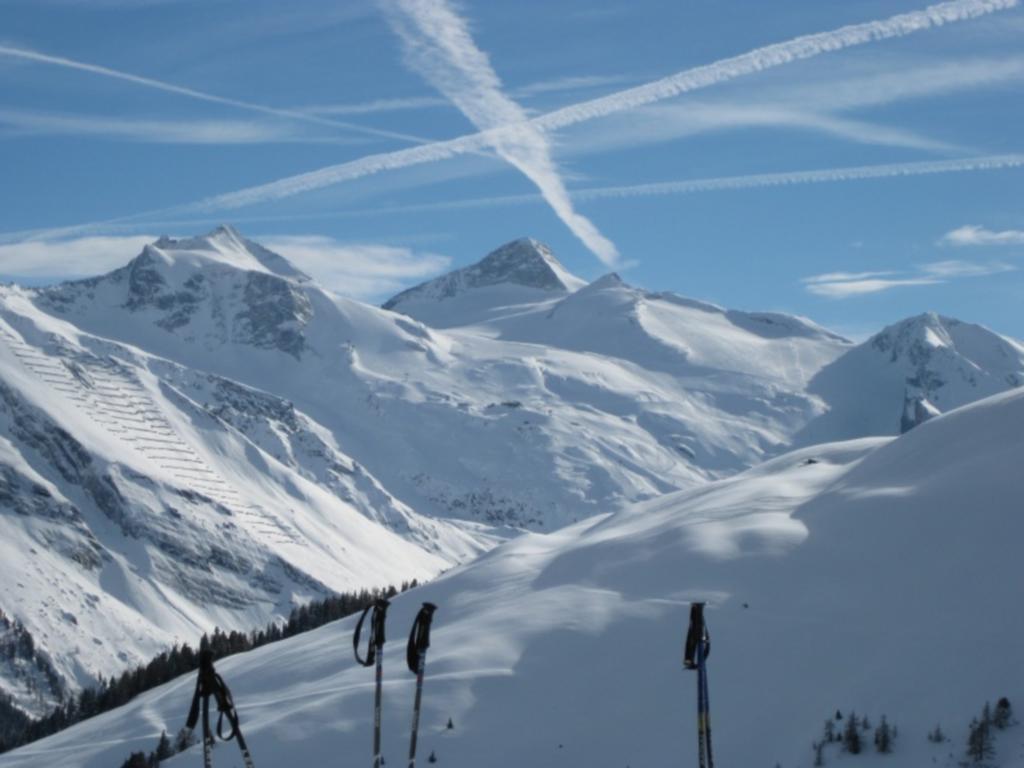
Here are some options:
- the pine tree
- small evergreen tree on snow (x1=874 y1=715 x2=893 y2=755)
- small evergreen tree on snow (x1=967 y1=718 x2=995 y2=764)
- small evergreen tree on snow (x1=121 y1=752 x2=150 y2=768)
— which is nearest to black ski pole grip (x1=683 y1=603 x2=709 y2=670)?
small evergreen tree on snow (x1=874 y1=715 x2=893 y2=755)

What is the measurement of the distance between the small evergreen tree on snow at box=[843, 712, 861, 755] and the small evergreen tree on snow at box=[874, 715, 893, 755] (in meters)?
0.46

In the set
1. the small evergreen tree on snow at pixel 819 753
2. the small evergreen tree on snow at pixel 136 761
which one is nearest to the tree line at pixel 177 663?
the small evergreen tree on snow at pixel 136 761

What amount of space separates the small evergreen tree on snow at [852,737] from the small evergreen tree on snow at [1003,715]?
11.1ft

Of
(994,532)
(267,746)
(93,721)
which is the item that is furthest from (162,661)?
(994,532)

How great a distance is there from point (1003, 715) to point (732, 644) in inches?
422

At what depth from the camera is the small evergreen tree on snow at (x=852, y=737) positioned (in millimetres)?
36062

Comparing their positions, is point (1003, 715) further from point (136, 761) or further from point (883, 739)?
point (136, 761)

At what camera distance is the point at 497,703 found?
44.8 metres

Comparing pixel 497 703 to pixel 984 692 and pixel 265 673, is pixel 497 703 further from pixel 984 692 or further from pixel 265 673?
pixel 265 673

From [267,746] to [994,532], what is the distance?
2501 cm

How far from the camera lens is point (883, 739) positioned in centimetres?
3591

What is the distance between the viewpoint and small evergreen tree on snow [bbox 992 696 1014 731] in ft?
116

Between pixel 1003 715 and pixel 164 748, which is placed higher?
pixel 1003 715

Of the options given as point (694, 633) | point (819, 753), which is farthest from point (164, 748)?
point (694, 633)
